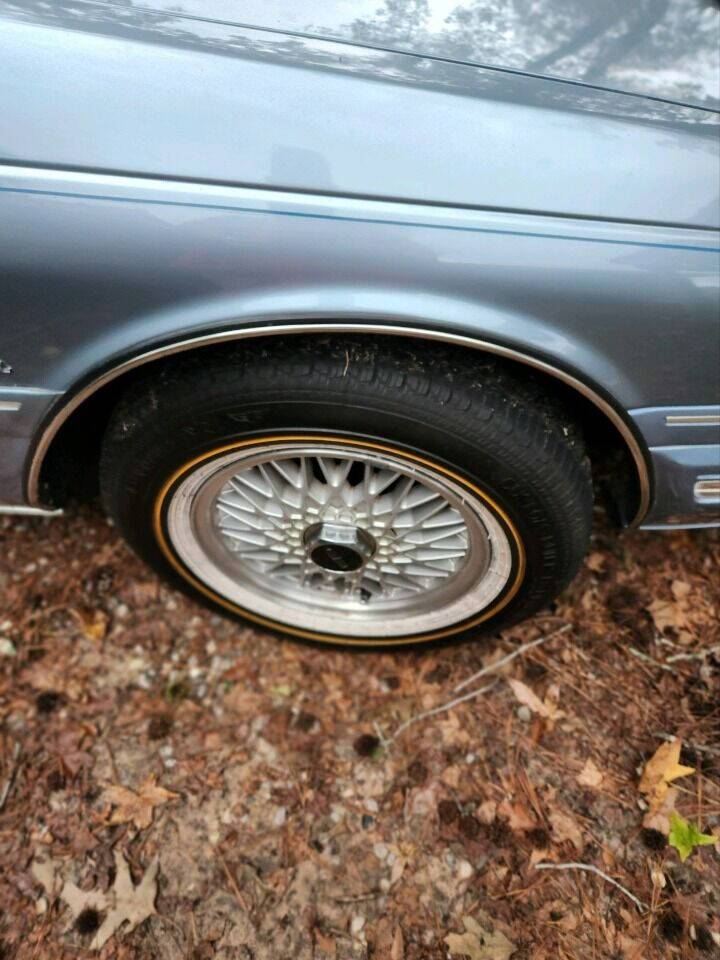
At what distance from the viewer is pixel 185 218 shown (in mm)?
1281

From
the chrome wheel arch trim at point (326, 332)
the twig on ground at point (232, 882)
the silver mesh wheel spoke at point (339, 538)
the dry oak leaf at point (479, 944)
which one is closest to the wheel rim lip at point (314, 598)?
the silver mesh wheel spoke at point (339, 538)

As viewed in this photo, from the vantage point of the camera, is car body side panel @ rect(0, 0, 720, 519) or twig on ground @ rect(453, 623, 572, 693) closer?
car body side panel @ rect(0, 0, 720, 519)

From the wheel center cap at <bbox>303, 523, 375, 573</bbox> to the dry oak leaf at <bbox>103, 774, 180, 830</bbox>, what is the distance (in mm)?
728

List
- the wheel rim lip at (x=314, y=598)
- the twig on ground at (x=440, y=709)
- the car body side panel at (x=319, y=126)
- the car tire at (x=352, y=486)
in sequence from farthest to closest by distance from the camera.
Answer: the twig on ground at (x=440, y=709)
the wheel rim lip at (x=314, y=598)
the car tire at (x=352, y=486)
the car body side panel at (x=319, y=126)

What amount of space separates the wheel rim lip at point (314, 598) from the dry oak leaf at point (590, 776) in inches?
19.4

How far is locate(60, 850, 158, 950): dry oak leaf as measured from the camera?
1687 millimetres

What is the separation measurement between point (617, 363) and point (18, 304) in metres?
1.16

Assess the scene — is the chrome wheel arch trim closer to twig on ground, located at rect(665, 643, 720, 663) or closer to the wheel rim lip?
the wheel rim lip

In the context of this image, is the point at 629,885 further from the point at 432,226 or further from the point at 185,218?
the point at 185,218

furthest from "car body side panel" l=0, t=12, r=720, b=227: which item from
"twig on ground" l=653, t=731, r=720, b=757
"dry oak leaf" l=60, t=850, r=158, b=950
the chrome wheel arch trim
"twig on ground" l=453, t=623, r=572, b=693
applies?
"dry oak leaf" l=60, t=850, r=158, b=950

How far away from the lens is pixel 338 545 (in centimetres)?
185

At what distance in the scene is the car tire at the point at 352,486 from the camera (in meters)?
1.43

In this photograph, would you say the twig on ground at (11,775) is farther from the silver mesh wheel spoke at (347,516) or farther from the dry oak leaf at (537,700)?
the dry oak leaf at (537,700)

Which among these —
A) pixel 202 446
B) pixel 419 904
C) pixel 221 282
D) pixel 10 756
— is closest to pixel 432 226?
pixel 221 282
